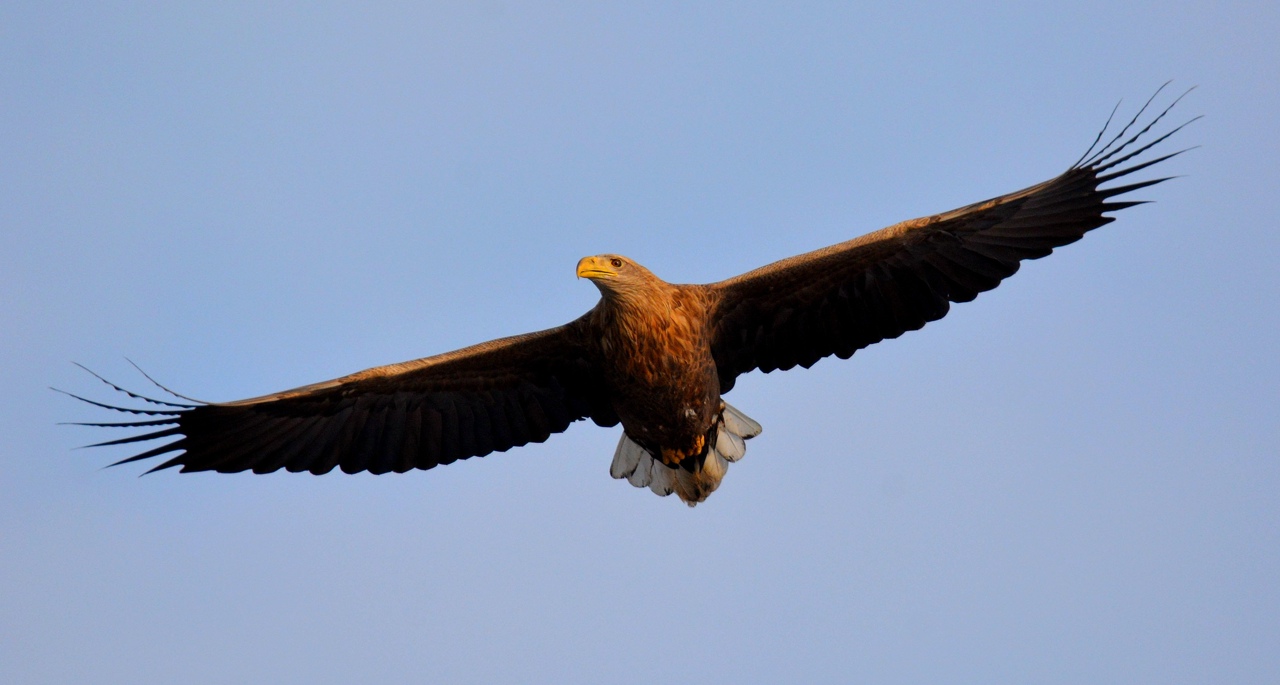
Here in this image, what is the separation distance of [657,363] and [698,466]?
1138 millimetres

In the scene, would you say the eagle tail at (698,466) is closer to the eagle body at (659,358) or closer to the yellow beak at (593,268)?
the eagle body at (659,358)

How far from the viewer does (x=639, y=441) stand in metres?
11.2

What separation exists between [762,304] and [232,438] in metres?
3.43

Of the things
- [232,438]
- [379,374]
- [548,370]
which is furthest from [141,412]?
[548,370]

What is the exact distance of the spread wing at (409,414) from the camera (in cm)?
1102

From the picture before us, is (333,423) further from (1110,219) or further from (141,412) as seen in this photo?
(1110,219)

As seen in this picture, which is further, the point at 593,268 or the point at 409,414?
the point at 409,414

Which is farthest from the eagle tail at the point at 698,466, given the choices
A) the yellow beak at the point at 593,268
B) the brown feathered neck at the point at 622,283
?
the yellow beak at the point at 593,268

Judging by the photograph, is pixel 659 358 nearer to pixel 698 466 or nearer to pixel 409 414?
pixel 698 466

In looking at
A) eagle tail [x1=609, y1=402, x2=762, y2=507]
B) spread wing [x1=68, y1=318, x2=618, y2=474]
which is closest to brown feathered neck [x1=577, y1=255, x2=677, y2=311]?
spread wing [x1=68, y1=318, x2=618, y2=474]

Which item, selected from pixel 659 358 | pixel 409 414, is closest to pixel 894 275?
pixel 659 358

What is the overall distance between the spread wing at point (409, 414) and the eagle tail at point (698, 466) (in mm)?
447

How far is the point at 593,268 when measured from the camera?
10.4 meters

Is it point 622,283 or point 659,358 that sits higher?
point 622,283
